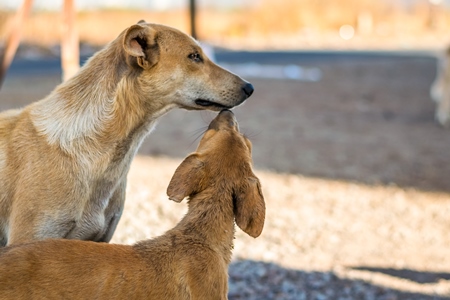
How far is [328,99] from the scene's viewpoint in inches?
707

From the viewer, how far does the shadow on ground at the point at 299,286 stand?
6398 mm

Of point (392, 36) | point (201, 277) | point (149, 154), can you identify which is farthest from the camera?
point (392, 36)

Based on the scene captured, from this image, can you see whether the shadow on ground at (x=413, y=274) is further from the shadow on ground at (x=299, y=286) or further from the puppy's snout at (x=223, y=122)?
the puppy's snout at (x=223, y=122)

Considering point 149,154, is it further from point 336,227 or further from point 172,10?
point 172,10

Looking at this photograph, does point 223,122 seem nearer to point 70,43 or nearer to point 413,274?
point 413,274

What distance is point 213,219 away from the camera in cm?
432

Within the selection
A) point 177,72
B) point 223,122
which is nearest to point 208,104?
point 177,72

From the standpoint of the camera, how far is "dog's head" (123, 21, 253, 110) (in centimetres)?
475

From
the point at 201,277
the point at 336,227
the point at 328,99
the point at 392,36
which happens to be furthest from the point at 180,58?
the point at 392,36

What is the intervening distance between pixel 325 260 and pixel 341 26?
44.5m

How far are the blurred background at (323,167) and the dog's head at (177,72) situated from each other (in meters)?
0.74

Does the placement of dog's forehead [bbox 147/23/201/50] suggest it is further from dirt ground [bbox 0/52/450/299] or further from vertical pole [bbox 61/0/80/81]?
vertical pole [bbox 61/0/80/81]

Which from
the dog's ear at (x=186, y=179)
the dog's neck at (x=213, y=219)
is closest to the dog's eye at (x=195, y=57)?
the dog's ear at (x=186, y=179)

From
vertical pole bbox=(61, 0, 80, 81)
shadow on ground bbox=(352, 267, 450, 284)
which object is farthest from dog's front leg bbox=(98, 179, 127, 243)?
vertical pole bbox=(61, 0, 80, 81)
